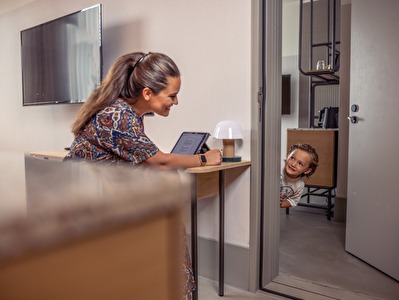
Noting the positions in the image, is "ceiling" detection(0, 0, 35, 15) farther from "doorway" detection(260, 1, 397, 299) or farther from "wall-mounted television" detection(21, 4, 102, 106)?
"doorway" detection(260, 1, 397, 299)

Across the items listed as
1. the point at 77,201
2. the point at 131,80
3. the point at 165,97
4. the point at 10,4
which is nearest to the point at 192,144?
the point at 165,97

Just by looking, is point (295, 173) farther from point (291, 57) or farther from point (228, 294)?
point (291, 57)

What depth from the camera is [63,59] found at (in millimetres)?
3096

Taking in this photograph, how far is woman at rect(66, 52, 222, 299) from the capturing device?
1.31 meters

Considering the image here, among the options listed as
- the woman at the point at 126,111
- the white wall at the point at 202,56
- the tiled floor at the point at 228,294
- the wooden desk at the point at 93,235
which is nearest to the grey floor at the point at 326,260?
the tiled floor at the point at 228,294

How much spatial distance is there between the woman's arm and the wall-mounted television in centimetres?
139

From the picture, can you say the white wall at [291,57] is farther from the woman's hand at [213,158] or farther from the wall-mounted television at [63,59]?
the woman's hand at [213,158]

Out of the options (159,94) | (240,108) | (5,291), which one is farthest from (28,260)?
(240,108)

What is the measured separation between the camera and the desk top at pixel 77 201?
237 mm

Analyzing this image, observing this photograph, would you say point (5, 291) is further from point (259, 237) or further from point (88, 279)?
point (259, 237)

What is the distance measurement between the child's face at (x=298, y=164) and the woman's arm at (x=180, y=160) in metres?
0.81

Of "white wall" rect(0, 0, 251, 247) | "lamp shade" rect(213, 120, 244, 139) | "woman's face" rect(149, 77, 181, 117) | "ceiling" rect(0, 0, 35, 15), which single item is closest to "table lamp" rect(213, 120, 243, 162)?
"lamp shade" rect(213, 120, 244, 139)

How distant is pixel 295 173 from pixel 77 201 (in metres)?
2.35

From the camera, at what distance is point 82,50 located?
2.93 meters
